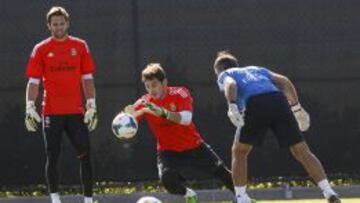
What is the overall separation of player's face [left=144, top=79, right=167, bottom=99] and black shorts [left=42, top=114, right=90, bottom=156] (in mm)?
613

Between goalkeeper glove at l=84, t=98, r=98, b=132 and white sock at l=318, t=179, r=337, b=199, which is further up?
goalkeeper glove at l=84, t=98, r=98, b=132

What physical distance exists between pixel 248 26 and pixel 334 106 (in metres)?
1.17

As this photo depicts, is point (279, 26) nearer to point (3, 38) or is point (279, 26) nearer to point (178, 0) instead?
point (178, 0)

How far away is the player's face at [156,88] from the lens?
686cm

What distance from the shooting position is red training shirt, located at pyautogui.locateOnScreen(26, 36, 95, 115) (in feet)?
23.5

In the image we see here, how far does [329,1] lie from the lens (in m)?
9.51

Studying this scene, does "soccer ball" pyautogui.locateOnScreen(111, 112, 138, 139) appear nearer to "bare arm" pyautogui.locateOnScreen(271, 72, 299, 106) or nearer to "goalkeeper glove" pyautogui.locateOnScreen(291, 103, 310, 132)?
"bare arm" pyautogui.locateOnScreen(271, 72, 299, 106)

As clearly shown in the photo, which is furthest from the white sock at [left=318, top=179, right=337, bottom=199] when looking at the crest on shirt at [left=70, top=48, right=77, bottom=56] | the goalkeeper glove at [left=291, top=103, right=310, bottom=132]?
the crest on shirt at [left=70, top=48, right=77, bottom=56]

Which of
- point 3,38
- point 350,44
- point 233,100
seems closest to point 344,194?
point 350,44

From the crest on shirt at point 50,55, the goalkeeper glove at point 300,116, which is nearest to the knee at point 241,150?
the goalkeeper glove at point 300,116

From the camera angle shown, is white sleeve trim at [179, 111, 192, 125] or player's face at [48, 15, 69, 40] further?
player's face at [48, 15, 69, 40]

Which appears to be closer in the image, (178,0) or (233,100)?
(233,100)

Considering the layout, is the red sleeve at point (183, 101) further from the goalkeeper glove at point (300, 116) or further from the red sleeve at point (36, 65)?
the red sleeve at point (36, 65)

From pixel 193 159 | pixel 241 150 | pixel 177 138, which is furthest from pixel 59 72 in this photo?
pixel 241 150
